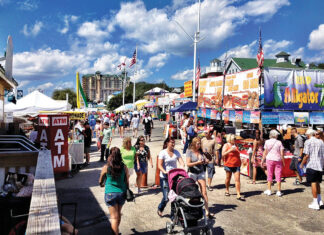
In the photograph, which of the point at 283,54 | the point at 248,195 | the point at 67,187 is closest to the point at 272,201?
the point at 248,195

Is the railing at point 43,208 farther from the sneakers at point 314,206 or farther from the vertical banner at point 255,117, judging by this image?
the vertical banner at point 255,117

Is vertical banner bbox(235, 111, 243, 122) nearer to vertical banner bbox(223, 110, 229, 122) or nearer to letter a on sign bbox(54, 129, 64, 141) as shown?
vertical banner bbox(223, 110, 229, 122)

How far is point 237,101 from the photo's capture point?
1398cm

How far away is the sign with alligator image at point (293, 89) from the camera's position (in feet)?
40.4

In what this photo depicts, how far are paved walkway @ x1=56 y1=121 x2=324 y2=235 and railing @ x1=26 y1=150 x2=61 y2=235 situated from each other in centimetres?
244

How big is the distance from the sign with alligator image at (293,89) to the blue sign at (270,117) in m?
0.37

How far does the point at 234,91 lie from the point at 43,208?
13.3m

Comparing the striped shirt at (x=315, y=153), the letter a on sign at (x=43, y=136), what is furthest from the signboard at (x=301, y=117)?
the letter a on sign at (x=43, y=136)

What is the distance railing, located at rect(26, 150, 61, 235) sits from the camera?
190 cm

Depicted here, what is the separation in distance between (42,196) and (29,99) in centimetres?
1248

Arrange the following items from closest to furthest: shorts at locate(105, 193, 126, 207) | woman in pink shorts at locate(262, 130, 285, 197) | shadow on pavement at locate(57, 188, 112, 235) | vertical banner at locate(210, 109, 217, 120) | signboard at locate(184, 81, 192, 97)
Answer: shorts at locate(105, 193, 126, 207)
shadow on pavement at locate(57, 188, 112, 235)
woman in pink shorts at locate(262, 130, 285, 197)
vertical banner at locate(210, 109, 217, 120)
signboard at locate(184, 81, 192, 97)

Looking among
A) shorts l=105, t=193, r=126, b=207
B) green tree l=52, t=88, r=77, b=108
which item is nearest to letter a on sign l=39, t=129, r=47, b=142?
shorts l=105, t=193, r=126, b=207

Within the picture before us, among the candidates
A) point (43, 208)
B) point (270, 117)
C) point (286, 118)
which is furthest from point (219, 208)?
point (286, 118)

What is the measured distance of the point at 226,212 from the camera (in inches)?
232
